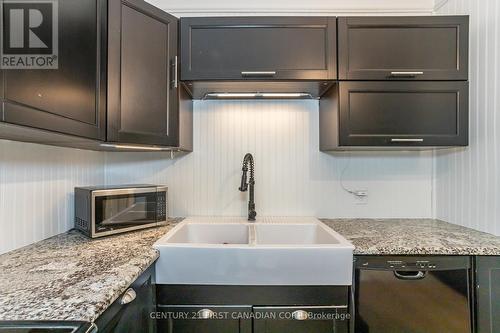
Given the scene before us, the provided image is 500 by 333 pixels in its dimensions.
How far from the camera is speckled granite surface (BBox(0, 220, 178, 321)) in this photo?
657 mm

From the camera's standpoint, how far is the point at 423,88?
1.42 metres

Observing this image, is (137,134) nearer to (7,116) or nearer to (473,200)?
(7,116)

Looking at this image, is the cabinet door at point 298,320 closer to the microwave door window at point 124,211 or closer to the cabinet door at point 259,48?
the microwave door window at point 124,211

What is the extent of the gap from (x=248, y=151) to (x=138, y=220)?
822mm

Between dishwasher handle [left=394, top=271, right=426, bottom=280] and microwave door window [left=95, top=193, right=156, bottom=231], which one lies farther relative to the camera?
microwave door window [left=95, top=193, right=156, bottom=231]

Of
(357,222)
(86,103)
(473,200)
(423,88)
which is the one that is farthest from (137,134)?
(473,200)

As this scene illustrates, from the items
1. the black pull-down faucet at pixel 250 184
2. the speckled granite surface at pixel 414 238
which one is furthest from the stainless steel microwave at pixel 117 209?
the speckled granite surface at pixel 414 238

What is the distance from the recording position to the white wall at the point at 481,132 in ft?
4.28

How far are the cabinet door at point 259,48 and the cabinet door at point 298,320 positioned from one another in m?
1.16

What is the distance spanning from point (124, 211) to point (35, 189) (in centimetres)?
41

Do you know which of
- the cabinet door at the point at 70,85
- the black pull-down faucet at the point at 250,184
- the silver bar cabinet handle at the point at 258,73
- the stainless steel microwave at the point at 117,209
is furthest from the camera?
the black pull-down faucet at the point at 250,184

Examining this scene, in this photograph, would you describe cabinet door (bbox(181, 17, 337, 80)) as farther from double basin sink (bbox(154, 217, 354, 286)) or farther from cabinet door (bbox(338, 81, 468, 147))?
double basin sink (bbox(154, 217, 354, 286))

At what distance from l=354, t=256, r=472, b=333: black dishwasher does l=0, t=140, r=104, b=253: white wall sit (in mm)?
1530

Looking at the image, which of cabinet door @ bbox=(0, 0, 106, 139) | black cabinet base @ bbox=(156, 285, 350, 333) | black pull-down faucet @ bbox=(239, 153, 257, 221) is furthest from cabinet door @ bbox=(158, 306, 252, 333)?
cabinet door @ bbox=(0, 0, 106, 139)
